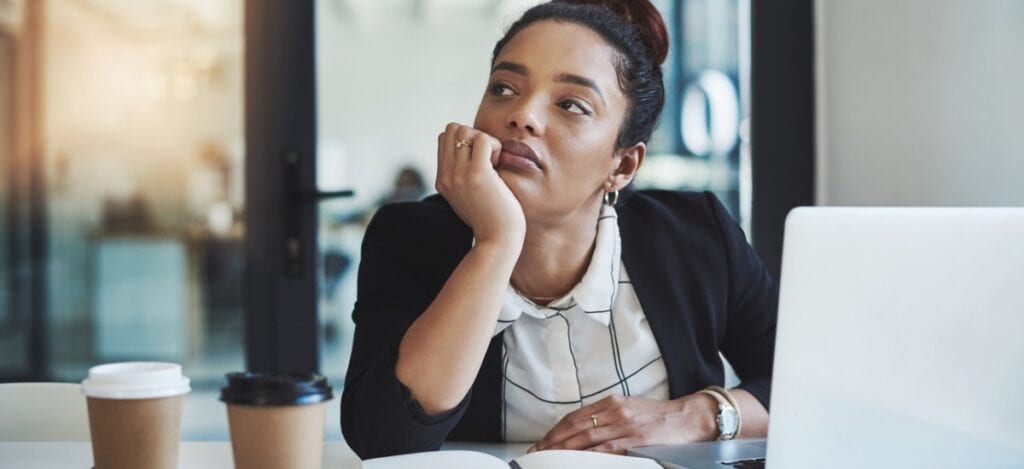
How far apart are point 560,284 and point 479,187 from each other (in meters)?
0.31

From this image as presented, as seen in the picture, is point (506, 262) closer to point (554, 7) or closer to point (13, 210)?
point (554, 7)

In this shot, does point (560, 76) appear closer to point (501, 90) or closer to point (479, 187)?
point (501, 90)

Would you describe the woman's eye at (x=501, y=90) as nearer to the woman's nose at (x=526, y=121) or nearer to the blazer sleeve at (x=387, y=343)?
the woman's nose at (x=526, y=121)

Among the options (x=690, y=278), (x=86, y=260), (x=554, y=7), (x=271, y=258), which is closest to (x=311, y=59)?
(x=271, y=258)

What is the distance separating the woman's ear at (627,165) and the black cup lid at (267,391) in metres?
0.90

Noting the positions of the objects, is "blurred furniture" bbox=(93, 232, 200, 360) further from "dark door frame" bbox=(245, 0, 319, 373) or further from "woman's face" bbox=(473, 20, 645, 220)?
"woman's face" bbox=(473, 20, 645, 220)

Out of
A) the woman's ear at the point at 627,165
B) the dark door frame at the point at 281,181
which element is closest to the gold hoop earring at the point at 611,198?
the woman's ear at the point at 627,165

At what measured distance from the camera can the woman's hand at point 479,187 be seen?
1.33 meters

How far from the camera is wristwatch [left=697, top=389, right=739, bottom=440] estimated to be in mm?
1417

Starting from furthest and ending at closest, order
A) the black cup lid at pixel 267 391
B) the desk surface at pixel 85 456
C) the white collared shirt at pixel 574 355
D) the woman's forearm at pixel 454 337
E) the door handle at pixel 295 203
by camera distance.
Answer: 1. the door handle at pixel 295 203
2. the white collared shirt at pixel 574 355
3. the woman's forearm at pixel 454 337
4. the desk surface at pixel 85 456
5. the black cup lid at pixel 267 391

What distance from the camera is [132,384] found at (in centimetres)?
81

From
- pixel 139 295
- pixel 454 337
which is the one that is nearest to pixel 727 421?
pixel 454 337

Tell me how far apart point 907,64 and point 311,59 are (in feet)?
4.69

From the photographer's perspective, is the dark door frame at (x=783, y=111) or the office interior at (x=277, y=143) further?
the dark door frame at (x=783, y=111)
